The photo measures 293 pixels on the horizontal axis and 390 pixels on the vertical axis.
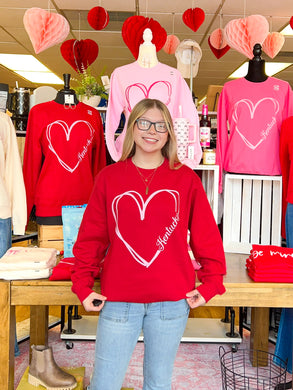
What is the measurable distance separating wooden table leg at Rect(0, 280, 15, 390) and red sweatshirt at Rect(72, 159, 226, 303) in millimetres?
426

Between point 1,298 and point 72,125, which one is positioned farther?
point 72,125

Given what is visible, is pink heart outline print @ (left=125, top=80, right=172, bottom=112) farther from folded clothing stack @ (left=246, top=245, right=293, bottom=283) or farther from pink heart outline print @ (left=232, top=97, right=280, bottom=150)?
folded clothing stack @ (left=246, top=245, right=293, bottom=283)

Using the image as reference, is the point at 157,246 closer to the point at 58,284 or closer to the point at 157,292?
the point at 157,292

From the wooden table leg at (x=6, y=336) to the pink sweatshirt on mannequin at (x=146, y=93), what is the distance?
3.33ft

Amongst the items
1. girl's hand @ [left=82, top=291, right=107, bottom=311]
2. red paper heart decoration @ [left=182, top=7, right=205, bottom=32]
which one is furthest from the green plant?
girl's hand @ [left=82, top=291, right=107, bottom=311]

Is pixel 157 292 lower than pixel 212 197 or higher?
lower

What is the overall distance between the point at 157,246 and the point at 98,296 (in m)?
0.28

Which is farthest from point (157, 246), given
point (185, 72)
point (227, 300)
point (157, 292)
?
point (185, 72)

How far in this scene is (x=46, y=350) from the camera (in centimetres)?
246

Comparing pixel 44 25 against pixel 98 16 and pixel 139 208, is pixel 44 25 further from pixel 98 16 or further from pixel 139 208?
pixel 139 208

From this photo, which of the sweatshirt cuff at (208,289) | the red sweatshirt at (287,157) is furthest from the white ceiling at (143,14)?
the sweatshirt cuff at (208,289)

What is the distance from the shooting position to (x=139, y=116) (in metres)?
1.74

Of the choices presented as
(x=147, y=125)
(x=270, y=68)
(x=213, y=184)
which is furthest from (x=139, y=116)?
(x=270, y=68)

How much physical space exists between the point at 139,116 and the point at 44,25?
92.1 inches
